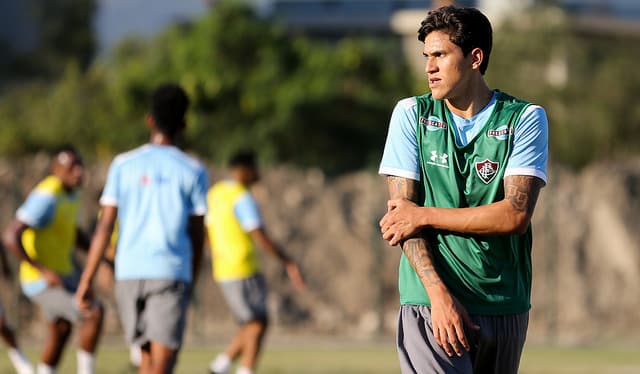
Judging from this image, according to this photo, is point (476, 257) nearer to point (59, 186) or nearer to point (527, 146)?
point (527, 146)

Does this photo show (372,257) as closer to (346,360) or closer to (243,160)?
(346,360)

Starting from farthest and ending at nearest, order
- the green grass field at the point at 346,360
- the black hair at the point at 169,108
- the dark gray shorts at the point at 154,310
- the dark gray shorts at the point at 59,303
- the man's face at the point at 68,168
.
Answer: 1. the green grass field at the point at 346,360
2. the man's face at the point at 68,168
3. the dark gray shorts at the point at 59,303
4. the black hair at the point at 169,108
5. the dark gray shorts at the point at 154,310

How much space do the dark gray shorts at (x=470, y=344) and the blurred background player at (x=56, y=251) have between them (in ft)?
19.8

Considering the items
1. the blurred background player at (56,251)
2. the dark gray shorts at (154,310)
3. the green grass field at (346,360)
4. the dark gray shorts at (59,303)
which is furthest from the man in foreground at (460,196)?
the green grass field at (346,360)

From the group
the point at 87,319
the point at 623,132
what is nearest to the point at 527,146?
the point at 87,319

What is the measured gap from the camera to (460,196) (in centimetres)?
557

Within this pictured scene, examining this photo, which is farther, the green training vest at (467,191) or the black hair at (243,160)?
the black hair at (243,160)

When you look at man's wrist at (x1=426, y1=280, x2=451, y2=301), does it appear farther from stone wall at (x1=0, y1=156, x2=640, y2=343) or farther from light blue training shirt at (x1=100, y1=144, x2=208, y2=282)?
stone wall at (x1=0, y1=156, x2=640, y2=343)

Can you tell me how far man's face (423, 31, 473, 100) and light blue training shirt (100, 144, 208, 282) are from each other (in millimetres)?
3337

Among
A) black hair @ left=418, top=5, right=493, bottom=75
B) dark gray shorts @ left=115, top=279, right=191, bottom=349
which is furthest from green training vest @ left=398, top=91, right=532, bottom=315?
dark gray shorts @ left=115, top=279, right=191, bottom=349

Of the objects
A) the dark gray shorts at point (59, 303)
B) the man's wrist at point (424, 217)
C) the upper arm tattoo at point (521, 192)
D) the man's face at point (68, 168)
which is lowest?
the dark gray shorts at point (59, 303)

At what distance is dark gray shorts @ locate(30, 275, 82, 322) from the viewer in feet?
38.7

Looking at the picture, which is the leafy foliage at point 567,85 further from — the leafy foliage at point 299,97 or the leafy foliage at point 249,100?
the leafy foliage at point 249,100

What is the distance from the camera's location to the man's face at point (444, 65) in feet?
18.1
